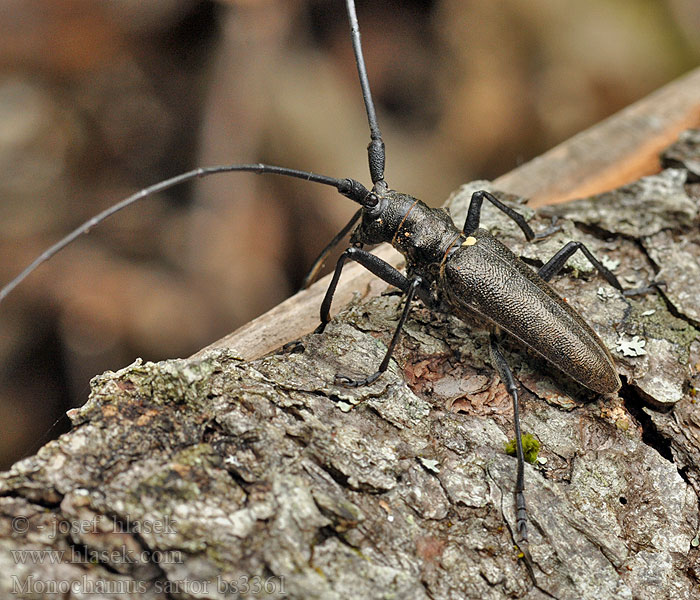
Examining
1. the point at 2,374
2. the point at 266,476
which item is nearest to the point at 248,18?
the point at 2,374

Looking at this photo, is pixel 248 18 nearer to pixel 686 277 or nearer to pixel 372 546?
pixel 686 277

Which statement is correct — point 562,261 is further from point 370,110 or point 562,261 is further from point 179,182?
point 179,182

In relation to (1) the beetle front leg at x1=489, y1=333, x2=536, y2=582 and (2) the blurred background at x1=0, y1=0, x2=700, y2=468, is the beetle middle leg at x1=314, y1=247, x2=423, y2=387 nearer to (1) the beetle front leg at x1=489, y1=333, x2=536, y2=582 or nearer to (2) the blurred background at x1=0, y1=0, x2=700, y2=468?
(1) the beetle front leg at x1=489, y1=333, x2=536, y2=582

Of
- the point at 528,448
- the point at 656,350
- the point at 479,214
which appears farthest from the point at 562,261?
the point at 528,448

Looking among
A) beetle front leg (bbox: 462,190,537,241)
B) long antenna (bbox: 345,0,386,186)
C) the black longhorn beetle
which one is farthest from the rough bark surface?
long antenna (bbox: 345,0,386,186)

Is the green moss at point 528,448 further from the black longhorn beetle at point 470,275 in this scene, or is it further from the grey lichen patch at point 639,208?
the grey lichen patch at point 639,208
